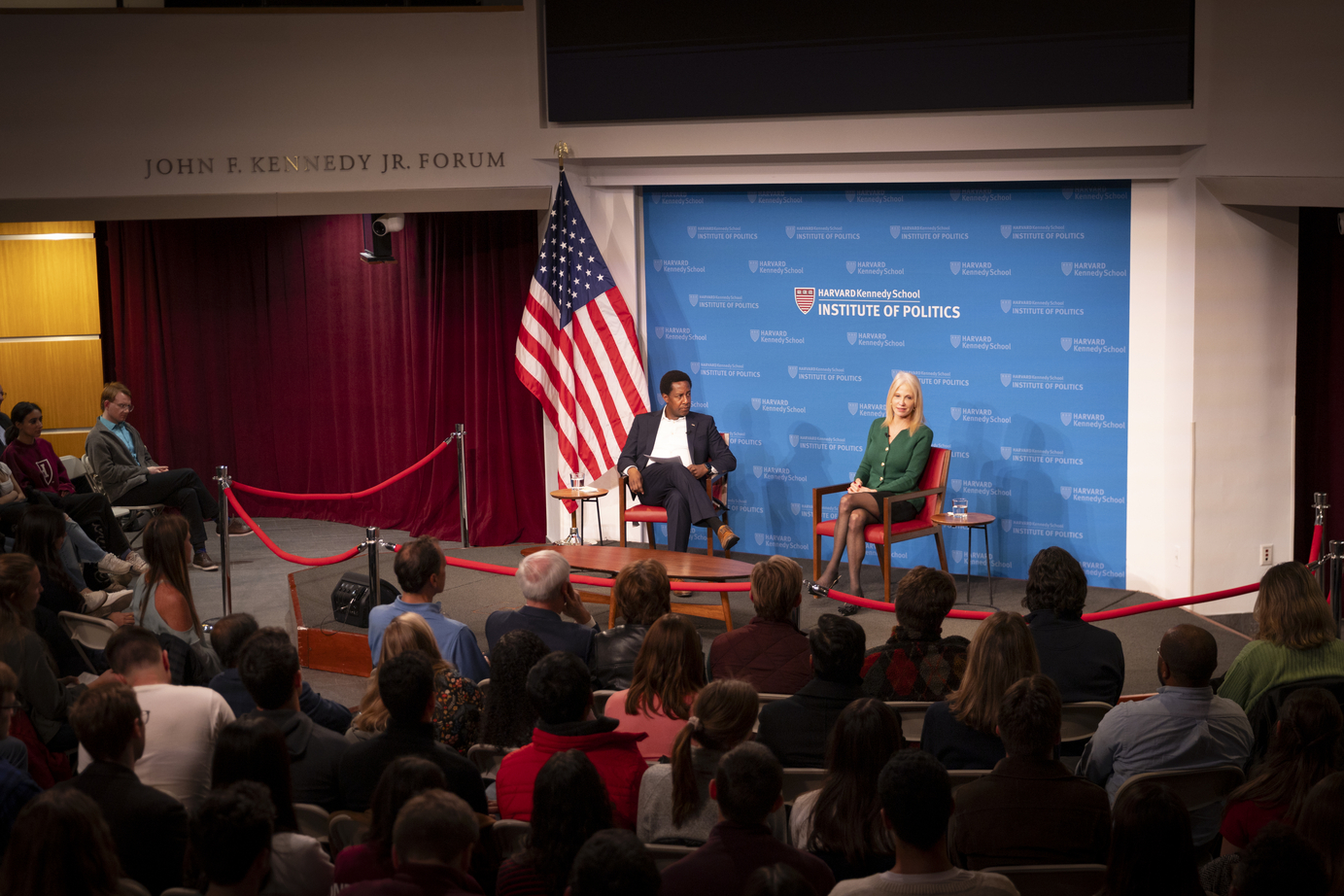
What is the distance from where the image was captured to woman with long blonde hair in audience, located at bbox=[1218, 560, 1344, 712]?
3844mm

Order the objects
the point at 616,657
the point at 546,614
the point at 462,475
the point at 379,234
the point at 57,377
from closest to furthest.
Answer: the point at 616,657, the point at 546,614, the point at 462,475, the point at 379,234, the point at 57,377

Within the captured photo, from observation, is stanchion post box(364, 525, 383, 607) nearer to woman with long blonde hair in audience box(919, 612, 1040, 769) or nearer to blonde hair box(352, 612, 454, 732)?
blonde hair box(352, 612, 454, 732)

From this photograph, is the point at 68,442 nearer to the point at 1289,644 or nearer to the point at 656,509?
the point at 656,509

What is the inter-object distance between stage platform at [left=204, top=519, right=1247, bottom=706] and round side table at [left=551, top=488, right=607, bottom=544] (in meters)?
0.46

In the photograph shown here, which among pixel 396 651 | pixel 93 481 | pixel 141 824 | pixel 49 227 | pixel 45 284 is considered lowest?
pixel 141 824

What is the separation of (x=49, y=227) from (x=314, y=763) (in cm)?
782

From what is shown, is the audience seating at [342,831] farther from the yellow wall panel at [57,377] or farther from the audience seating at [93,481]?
the yellow wall panel at [57,377]

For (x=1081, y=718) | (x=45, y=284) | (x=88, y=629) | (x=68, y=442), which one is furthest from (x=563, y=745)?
(x=45, y=284)

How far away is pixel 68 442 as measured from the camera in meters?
9.78

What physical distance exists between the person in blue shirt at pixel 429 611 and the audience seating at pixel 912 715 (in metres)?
1.54

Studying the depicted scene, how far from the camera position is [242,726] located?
2.87 meters

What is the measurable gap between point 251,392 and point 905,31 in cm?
588

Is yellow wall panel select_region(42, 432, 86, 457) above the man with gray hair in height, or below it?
above

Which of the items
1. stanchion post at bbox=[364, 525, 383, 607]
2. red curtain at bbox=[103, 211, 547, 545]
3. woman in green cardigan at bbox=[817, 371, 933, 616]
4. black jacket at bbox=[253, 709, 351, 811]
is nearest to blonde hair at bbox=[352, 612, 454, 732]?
black jacket at bbox=[253, 709, 351, 811]
